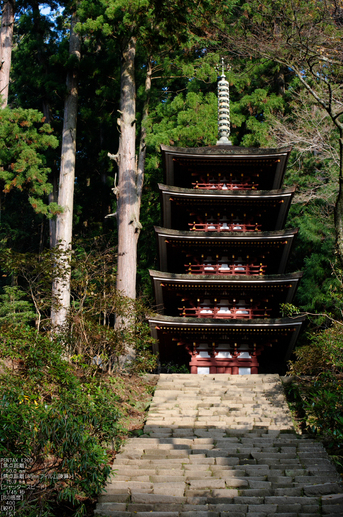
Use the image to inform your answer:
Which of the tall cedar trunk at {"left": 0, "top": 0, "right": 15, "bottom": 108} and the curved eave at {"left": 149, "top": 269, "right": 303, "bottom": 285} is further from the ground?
the tall cedar trunk at {"left": 0, "top": 0, "right": 15, "bottom": 108}

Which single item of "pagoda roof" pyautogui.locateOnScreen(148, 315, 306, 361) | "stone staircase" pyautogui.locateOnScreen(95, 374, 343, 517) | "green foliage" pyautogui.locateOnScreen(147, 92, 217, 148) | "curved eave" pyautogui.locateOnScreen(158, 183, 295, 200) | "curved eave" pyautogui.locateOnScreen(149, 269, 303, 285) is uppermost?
"green foliage" pyautogui.locateOnScreen(147, 92, 217, 148)

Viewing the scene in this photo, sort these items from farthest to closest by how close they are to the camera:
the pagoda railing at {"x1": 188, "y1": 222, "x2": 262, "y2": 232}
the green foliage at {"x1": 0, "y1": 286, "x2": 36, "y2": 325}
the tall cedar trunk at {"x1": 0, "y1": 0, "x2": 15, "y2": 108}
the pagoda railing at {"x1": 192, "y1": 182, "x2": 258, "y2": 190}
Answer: the green foliage at {"x1": 0, "y1": 286, "x2": 36, "y2": 325}
the pagoda railing at {"x1": 192, "y1": 182, "x2": 258, "y2": 190}
the tall cedar trunk at {"x1": 0, "y1": 0, "x2": 15, "y2": 108}
the pagoda railing at {"x1": 188, "y1": 222, "x2": 262, "y2": 232}

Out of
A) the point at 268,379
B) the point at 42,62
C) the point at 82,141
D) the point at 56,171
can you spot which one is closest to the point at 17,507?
the point at 268,379

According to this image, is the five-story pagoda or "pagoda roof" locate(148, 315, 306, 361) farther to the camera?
the five-story pagoda

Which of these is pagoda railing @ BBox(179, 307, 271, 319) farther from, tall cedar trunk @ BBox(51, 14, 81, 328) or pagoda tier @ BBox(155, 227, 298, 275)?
tall cedar trunk @ BBox(51, 14, 81, 328)

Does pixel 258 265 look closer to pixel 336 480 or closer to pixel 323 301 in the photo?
pixel 323 301

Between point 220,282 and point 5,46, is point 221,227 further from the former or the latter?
point 5,46

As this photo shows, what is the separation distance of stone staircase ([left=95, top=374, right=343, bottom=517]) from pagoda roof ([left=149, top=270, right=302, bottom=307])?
3.02 meters

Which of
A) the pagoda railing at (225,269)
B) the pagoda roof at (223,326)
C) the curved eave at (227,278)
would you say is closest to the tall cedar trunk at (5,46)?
the curved eave at (227,278)

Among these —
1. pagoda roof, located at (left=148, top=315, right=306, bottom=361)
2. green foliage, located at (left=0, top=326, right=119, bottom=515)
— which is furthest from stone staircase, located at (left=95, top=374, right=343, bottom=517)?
pagoda roof, located at (left=148, top=315, right=306, bottom=361)

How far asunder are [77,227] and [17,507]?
52.3 ft

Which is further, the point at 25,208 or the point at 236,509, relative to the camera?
the point at 25,208

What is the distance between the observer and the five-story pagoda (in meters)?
11.9

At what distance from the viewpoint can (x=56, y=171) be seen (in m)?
17.2
